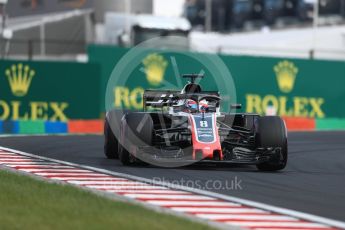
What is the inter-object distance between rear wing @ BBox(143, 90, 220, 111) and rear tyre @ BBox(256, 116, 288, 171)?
1365mm

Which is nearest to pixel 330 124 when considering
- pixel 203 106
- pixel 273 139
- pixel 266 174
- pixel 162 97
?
pixel 162 97

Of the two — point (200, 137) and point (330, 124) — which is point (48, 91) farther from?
point (200, 137)

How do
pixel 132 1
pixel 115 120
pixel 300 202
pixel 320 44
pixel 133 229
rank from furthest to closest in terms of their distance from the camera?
pixel 132 1
pixel 320 44
pixel 115 120
pixel 300 202
pixel 133 229

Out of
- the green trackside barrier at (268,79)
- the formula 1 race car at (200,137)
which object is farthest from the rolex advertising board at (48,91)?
the formula 1 race car at (200,137)

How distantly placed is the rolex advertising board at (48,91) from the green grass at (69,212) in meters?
14.8

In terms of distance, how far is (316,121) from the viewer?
97.2 feet

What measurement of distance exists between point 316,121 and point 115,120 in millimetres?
15642

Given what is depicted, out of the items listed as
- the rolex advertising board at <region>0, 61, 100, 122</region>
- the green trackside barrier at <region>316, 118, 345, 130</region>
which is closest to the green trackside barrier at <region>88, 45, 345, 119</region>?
the green trackside barrier at <region>316, 118, 345, 130</region>

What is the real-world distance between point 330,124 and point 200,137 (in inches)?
708

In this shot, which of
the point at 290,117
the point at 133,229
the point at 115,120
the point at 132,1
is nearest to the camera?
the point at 133,229

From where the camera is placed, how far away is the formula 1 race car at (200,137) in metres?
13.2

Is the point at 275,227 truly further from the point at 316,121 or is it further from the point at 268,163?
the point at 316,121

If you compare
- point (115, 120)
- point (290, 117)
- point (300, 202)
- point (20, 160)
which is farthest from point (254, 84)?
point (300, 202)

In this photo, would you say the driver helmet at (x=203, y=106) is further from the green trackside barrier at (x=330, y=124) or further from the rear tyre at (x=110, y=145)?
the green trackside barrier at (x=330, y=124)
